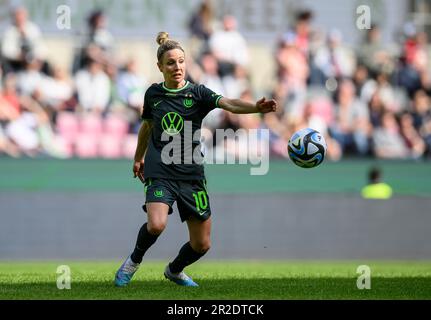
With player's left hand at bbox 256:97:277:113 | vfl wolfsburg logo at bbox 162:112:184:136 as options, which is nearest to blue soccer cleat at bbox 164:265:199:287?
vfl wolfsburg logo at bbox 162:112:184:136

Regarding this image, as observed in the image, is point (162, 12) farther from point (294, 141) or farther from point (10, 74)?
point (294, 141)

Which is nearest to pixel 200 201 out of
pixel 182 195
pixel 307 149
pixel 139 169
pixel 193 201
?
pixel 193 201

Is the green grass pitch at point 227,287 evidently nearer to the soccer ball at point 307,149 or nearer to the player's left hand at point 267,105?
the soccer ball at point 307,149

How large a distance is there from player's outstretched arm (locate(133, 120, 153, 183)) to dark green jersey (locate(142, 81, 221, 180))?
158 mm

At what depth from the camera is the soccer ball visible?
8641 millimetres

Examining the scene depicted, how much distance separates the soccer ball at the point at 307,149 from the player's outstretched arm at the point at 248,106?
981 mm

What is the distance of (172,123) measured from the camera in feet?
26.8

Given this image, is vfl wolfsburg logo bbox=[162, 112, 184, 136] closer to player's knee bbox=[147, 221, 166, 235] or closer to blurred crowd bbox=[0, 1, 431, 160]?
player's knee bbox=[147, 221, 166, 235]

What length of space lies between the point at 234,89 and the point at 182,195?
783 centimetres

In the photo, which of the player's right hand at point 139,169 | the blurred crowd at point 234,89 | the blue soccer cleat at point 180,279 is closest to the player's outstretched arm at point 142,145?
the player's right hand at point 139,169

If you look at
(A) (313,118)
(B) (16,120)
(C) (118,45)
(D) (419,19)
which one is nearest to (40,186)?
Answer: (B) (16,120)

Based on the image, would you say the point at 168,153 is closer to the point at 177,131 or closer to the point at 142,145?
the point at 177,131

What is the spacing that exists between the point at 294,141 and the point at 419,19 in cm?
878

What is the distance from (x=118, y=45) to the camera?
15.6 m
